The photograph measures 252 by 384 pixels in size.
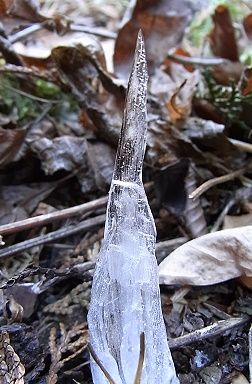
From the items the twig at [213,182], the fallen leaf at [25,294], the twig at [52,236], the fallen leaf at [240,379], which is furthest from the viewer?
the twig at [213,182]

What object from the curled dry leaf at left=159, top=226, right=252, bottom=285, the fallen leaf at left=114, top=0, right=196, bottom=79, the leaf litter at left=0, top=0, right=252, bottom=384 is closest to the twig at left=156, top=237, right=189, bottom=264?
the leaf litter at left=0, top=0, right=252, bottom=384

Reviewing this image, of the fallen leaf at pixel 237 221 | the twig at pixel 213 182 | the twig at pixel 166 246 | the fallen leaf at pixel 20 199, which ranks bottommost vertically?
the twig at pixel 166 246

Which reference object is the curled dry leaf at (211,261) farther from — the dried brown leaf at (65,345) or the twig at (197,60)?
the twig at (197,60)

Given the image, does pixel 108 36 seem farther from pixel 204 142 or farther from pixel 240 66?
pixel 204 142

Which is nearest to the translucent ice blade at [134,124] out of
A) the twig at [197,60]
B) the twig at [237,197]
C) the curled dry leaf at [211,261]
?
the curled dry leaf at [211,261]

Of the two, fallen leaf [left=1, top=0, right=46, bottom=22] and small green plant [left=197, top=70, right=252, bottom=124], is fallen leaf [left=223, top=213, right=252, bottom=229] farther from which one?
fallen leaf [left=1, top=0, right=46, bottom=22]

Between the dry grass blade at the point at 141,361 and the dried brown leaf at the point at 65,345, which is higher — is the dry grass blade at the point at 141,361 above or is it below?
above
